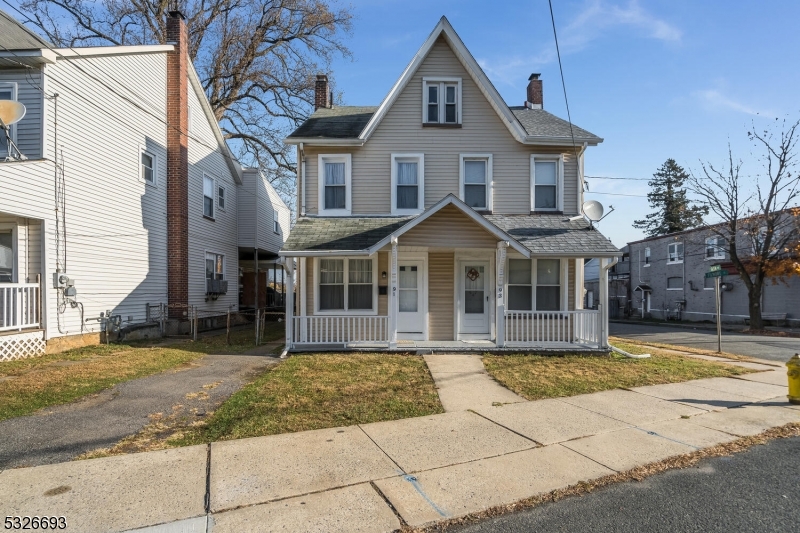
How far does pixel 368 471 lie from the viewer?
4398 mm

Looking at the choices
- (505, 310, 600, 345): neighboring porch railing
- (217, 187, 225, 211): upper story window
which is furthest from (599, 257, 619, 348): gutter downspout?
(217, 187, 225, 211): upper story window

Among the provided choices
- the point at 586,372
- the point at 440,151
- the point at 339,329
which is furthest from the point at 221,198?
the point at 586,372

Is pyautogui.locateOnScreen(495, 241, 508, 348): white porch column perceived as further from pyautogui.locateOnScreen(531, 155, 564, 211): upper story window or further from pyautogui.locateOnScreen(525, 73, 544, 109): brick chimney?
pyautogui.locateOnScreen(525, 73, 544, 109): brick chimney

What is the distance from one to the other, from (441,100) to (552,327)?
7035mm

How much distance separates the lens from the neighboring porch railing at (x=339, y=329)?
37.9 feet

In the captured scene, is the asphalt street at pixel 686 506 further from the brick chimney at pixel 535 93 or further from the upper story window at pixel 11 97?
the brick chimney at pixel 535 93

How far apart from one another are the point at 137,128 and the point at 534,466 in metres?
14.7

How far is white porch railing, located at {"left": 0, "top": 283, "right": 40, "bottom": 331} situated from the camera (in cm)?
962

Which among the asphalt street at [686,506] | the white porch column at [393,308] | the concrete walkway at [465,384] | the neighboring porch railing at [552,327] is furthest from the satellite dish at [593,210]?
the asphalt street at [686,506]

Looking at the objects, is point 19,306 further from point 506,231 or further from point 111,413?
point 506,231

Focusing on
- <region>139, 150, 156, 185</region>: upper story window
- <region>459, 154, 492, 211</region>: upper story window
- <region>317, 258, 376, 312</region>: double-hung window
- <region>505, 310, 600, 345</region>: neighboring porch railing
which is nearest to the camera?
<region>505, 310, 600, 345</region>: neighboring porch railing

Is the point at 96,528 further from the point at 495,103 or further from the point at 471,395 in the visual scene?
the point at 495,103

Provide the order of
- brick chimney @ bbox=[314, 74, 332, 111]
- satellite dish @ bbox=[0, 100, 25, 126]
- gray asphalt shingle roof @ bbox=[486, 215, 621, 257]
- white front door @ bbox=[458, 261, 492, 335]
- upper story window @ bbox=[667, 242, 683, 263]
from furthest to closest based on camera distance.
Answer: upper story window @ bbox=[667, 242, 683, 263] → brick chimney @ bbox=[314, 74, 332, 111] → white front door @ bbox=[458, 261, 492, 335] → gray asphalt shingle roof @ bbox=[486, 215, 621, 257] → satellite dish @ bbox=[0, 100, 25, 126]

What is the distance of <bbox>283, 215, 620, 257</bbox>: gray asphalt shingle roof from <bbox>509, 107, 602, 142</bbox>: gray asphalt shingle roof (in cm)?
229
